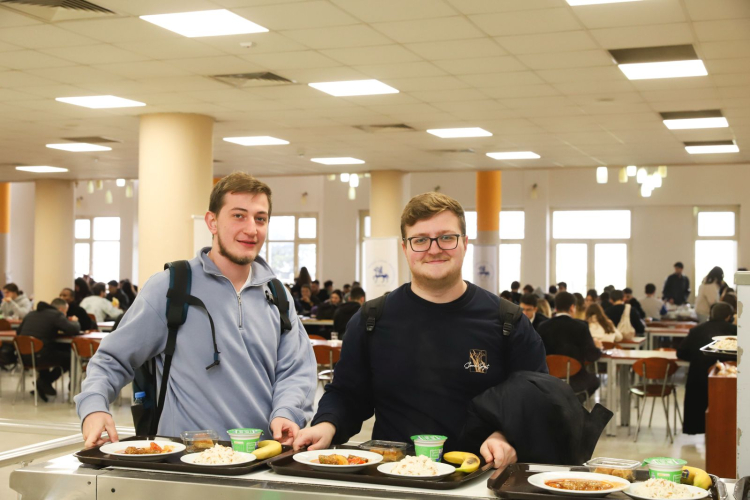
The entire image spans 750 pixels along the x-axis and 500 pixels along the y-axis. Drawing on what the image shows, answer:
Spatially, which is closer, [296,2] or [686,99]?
[296,2]

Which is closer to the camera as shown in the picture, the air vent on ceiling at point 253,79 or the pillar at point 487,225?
the air vent on ceiling at point 253,79

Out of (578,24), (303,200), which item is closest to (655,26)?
(578,24)

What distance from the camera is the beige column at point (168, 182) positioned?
31.7 feet

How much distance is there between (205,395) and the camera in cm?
256

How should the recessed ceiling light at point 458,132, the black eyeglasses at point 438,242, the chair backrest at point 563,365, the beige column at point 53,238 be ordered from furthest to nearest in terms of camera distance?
the beige column at point 53,238
the recessed ceiling light at point 458,132
the chair backrest at point 563,365
the black eyeglasses at point 438,242

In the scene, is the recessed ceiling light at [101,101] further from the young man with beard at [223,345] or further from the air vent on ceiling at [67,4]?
the young man with beard at [223,345]

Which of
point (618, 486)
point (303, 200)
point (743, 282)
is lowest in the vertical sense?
point (618, 486)

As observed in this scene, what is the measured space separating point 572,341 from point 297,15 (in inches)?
151

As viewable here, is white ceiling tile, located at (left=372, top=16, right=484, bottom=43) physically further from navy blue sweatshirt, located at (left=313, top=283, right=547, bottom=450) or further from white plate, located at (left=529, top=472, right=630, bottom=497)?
white plate, located at (left=529, top=472, right=630, bottom=497)

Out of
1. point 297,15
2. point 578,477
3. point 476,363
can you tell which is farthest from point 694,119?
point 578,477

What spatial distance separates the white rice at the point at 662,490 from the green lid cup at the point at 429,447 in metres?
0.45

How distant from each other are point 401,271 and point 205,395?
41.7 ft

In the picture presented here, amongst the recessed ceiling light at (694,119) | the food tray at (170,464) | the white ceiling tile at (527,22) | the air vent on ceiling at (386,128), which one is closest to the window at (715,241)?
the recessed ceiling light at (694,119)

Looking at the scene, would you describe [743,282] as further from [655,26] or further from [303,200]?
[303,200]
